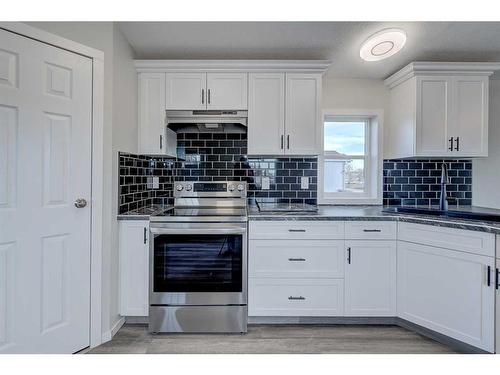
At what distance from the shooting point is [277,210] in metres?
2.42

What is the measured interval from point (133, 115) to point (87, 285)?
1384 millimetres

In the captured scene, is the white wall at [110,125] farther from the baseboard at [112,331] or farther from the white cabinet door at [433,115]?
the white cabinet door at [433,115]

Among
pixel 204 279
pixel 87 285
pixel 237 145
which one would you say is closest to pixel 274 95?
pixel 237 145

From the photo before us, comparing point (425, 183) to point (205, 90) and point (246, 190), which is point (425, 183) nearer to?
point (246, 190)

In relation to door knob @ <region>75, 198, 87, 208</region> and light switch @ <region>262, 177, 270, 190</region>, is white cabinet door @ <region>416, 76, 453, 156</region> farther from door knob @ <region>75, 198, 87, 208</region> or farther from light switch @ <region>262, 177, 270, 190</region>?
door knob @ <region>75, 198, 87, 208</region>

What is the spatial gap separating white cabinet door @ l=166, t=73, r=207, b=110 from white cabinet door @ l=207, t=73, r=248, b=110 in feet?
0.17

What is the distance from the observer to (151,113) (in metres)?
2.57

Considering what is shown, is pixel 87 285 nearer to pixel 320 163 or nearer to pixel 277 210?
pixel 277 210

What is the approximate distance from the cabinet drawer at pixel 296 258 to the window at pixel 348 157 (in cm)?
95

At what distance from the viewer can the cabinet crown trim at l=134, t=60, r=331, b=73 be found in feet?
8.25

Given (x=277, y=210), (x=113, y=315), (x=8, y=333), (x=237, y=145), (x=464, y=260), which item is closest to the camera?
(x=8, y=333)

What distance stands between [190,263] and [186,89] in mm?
1481

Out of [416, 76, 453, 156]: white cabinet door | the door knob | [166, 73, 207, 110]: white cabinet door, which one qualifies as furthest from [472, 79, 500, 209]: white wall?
the door knob
